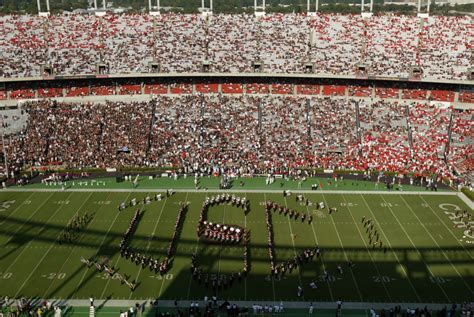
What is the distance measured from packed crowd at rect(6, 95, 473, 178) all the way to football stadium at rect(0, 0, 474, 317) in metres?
0.16

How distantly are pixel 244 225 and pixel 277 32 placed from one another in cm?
2842

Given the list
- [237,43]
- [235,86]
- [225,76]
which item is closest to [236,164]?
[225,76]

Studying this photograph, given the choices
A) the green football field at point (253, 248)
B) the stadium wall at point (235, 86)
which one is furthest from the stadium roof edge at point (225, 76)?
the green football field at point (253, 248)

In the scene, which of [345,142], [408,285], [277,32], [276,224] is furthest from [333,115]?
[408,285]

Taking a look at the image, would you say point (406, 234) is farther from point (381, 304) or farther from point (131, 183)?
point (131, 183)

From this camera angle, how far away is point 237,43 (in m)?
49.4

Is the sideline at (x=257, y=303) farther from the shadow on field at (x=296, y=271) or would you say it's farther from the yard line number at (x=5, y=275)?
the yard line number at (x=5, y=275)

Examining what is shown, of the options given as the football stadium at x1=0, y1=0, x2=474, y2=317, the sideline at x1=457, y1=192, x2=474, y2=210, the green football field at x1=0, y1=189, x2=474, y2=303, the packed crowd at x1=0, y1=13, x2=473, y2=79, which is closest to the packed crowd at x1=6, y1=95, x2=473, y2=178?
the football stadium at x1=0, y1=0, x2=474, y2=317

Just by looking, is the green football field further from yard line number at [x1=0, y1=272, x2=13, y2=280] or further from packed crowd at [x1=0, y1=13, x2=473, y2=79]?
packed crowd at [x1=0, y1=13, x2=473, y2=79]

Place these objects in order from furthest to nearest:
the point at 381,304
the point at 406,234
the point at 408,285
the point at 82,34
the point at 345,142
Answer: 1. the point at 82,34
2. the point at 345,142
3. the point at 406,234
4. the point at 408,285
5. the point at 381,304

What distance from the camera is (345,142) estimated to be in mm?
39594

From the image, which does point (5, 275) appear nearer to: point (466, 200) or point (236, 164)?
point (236, 164)

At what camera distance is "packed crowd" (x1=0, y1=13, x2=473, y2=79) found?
4562 centimetres

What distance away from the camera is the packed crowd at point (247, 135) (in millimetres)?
37312
